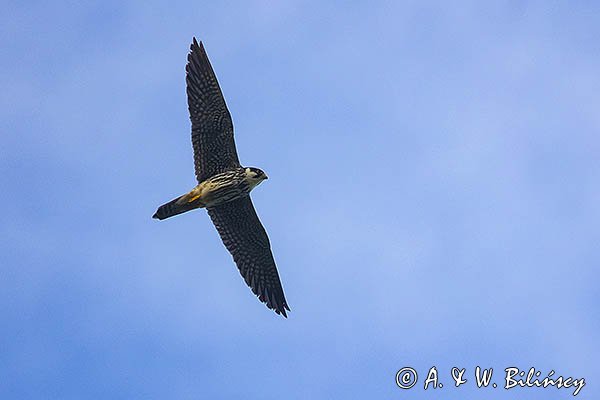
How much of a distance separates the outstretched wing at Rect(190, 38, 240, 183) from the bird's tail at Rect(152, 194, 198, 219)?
2.07 ft

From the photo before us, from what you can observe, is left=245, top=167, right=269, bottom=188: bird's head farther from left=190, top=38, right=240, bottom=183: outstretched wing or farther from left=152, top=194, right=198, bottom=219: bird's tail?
left=152, top=194, right=198, bottom=219: bird's tail


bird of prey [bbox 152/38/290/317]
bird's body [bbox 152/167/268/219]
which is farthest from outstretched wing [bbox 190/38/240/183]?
bird's body [bbox 152/167/268/219]

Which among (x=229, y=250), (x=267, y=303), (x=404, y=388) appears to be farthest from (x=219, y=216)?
(x=404, y=388)

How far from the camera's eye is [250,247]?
866 inches

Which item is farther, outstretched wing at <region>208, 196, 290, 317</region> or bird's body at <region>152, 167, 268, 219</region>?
outstretched wing at <region>208, 196, 290, 317</region>

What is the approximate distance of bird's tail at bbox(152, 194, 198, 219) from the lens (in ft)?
68.0

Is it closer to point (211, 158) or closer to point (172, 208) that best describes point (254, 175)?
point (211, 158)

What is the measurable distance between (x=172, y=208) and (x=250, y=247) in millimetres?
2196

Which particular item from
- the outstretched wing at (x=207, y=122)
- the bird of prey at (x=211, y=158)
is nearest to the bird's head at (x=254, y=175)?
the bird of prey at (x=211, y=158)

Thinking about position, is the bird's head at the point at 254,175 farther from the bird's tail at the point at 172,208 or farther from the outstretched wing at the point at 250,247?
the bird's tail at the point at 172,208

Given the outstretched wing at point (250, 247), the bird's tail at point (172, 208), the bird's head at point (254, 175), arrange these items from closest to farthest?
the bird's tail at point (172, 208) < the bird's head at point (254, 175) < the outstretched wing at point (250, 247)

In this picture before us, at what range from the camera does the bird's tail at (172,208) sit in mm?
20734

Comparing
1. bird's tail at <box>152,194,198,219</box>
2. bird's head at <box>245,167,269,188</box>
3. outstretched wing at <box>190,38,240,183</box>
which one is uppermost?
outstretched wing at <box>190,38,240,183</box>

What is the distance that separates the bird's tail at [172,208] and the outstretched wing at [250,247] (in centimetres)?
89
